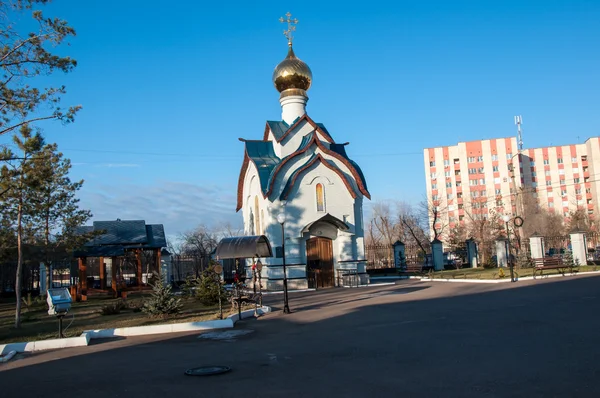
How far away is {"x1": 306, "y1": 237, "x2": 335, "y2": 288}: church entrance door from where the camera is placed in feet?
79.4

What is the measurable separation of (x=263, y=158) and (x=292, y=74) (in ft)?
16.1

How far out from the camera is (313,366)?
738 cm

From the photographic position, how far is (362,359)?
302 inches

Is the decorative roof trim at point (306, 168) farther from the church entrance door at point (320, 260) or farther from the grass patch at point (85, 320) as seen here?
the grass patch at point (85, 320)

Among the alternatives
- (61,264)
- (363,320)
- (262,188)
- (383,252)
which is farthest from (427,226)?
(363,320)

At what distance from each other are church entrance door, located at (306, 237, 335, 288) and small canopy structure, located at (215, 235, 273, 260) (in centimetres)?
720

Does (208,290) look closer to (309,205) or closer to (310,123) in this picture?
(309,205)

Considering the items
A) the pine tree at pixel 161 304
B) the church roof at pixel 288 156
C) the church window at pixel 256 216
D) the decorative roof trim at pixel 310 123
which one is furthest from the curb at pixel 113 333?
the decorative roof trim at pixel 310 123

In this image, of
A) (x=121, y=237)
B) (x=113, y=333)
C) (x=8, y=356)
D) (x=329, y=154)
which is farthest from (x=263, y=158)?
(x=8, y=356)

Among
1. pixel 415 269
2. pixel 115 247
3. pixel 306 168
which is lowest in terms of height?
pixel 415 269

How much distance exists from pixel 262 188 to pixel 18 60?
14348 mm

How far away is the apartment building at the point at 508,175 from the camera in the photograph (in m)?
70.2

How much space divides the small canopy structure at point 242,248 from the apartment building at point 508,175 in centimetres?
5640

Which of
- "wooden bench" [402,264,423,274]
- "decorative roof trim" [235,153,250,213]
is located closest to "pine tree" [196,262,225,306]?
"decorative roof trim" [235,153,250,213]
